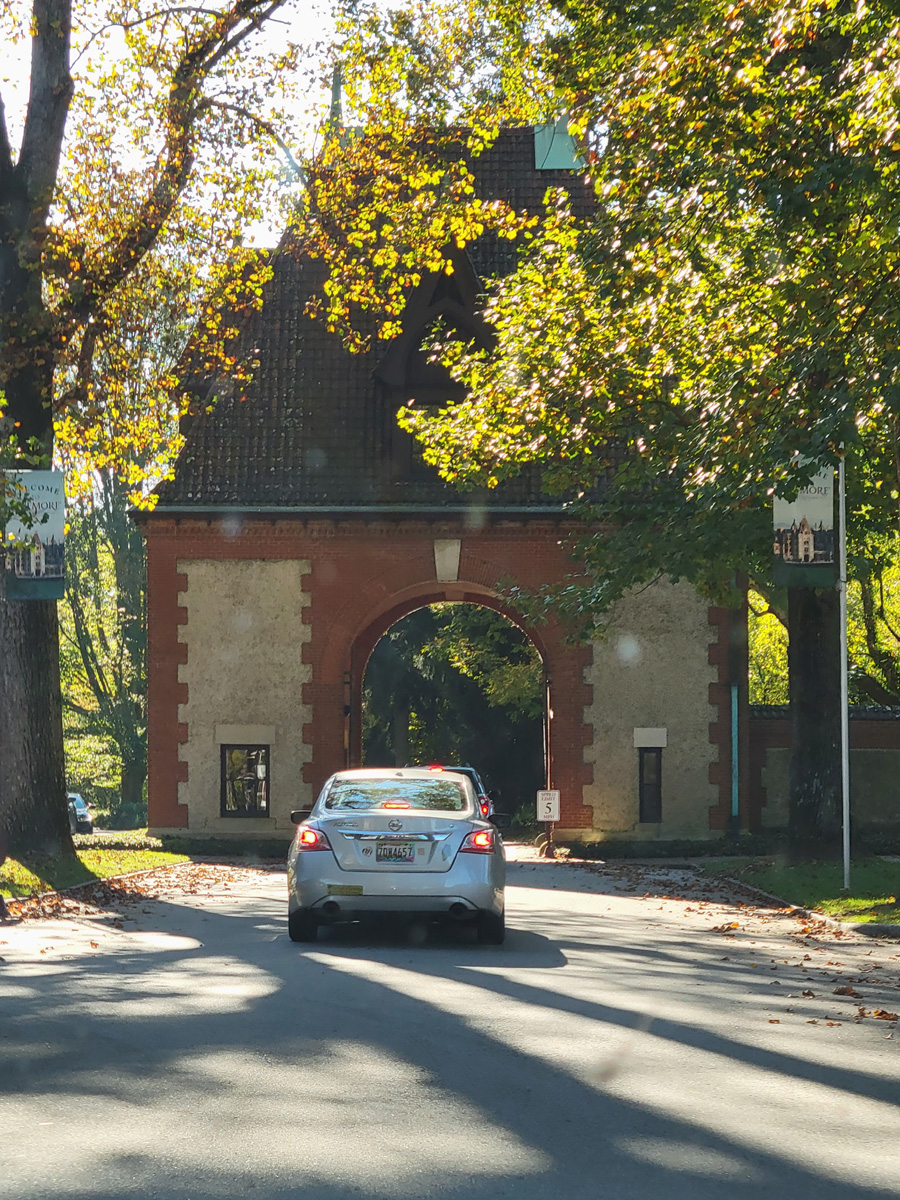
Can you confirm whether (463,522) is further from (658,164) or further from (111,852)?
(658,164)

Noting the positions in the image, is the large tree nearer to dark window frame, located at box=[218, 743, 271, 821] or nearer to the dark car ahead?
dark window frame, located at box=[218, 743, 271, 821]

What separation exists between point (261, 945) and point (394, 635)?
114 feet

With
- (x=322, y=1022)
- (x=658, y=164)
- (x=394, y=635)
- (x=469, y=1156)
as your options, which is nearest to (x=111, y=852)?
(x=658, y=164)

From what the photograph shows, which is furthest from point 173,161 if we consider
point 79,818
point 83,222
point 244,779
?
point 79,818

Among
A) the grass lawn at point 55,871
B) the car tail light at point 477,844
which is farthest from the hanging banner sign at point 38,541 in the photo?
the car tail light at point 477,844

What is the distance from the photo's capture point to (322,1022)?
28.4 feet

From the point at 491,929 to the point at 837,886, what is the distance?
249 inches

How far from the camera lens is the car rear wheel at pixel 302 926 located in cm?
1285

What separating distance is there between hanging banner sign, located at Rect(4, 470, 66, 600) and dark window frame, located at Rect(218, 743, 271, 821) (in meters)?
12.9

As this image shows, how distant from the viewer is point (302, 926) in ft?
42.5

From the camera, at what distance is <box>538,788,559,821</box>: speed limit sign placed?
1145 inches

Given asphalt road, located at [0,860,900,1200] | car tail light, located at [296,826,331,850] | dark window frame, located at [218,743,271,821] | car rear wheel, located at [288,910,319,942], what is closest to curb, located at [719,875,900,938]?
asphalt road, located at [0,860,900,1200]

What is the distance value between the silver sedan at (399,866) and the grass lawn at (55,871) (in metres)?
4.65

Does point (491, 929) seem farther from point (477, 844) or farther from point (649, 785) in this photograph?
point (649, 785)
